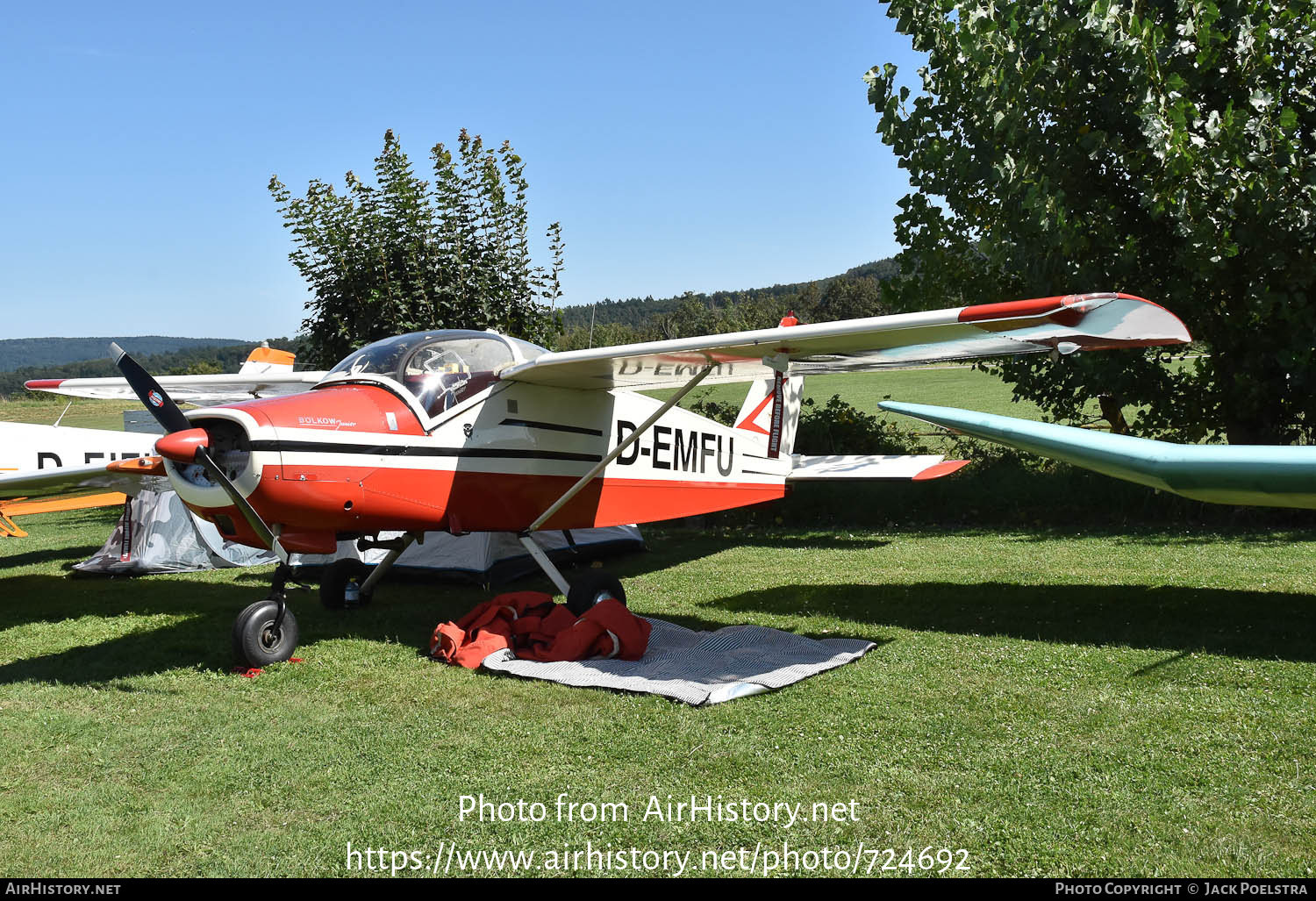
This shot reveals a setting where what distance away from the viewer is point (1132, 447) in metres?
4.39

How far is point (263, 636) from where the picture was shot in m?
6.14

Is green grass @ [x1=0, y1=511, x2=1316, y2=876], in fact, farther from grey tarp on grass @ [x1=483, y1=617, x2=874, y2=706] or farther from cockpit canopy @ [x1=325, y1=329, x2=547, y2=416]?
cockpit canopy @ [x1=325, y1=329, x2=547, y2=416]

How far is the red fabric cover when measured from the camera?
19.5 feet

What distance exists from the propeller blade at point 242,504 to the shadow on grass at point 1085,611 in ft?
11.1

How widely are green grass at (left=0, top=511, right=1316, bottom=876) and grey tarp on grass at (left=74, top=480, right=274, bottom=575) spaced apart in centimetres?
236

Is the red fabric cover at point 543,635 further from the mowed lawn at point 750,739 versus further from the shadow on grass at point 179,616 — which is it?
the shadow on grass at point 179,616

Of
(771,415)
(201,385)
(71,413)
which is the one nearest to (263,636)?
(201,385)

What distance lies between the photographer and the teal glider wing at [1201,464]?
397 cm

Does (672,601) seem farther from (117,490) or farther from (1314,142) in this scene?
(1314,142)

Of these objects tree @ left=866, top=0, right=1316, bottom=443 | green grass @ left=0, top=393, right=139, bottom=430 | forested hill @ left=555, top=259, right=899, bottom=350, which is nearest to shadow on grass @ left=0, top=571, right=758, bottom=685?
tree @ left=866, top=0, right=1316, bottom=443

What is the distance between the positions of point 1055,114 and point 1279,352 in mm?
3620

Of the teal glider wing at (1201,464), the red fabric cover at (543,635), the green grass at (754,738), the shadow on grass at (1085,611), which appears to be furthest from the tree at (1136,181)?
the red fabric cover at (543,635)

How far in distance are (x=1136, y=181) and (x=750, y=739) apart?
29.8 ft

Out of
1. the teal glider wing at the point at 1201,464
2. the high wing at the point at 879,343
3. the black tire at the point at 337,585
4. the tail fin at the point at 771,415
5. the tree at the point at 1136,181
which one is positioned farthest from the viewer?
the tail fin at the point at 771,415
